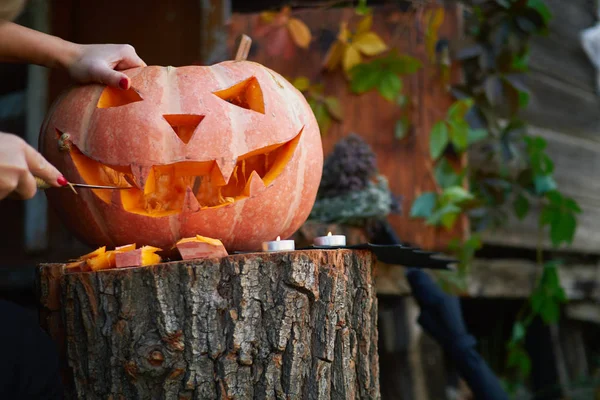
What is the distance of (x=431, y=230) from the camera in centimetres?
288

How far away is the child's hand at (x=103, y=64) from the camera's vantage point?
1.66 meters

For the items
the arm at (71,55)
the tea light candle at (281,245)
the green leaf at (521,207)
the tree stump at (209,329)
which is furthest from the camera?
the green leaf at (521,207)

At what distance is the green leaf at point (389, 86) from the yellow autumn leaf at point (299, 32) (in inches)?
14.8

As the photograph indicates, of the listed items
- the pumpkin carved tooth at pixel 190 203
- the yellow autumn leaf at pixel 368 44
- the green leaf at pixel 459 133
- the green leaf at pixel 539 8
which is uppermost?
the green leaf at pixel 539 8

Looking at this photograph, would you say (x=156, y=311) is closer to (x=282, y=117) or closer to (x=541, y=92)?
(x=282, y=117)

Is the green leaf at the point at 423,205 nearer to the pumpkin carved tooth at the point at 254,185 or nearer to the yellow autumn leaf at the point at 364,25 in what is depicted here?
the yellow autumn leaf at the point at 364,25

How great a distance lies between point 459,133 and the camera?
286 cm

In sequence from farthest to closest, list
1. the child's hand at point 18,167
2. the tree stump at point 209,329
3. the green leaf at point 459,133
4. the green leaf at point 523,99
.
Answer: the green leaf at point 523,99 → the green leaf at point 459,133 → the tree stump at point 209,329 → the child's hand at point 18,167

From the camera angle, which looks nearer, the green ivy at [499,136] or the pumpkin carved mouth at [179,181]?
the pumpkin carved mouth at [179,181]

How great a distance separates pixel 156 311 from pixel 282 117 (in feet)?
1.80

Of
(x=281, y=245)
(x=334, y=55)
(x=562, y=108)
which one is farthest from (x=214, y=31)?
(x=562, y=108)

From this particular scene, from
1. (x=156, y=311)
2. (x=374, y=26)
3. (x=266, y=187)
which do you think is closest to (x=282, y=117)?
(x=266, y=187)

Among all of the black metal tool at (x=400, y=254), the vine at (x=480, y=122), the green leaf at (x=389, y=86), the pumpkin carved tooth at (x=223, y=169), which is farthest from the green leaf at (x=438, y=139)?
the pumpkin carved tooth at (x=223, y=169)

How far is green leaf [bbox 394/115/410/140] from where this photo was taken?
115 inches
